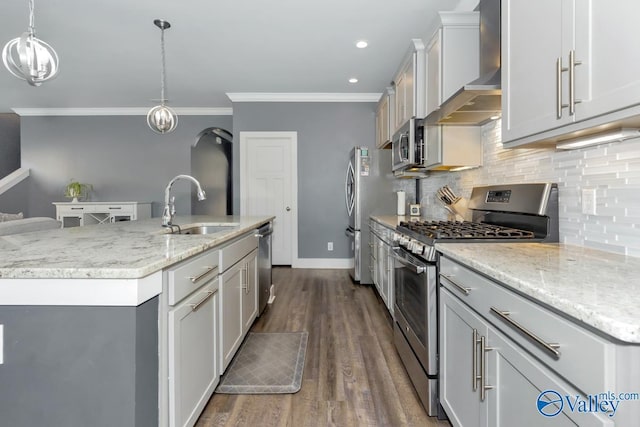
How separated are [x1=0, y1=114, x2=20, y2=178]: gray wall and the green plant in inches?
91.1

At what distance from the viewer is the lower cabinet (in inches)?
74.8

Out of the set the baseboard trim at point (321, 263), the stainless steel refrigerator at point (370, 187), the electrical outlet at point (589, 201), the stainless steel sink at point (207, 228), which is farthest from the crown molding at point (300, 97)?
the electrical outlet at point (589, 201)

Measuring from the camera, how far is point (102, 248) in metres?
1.36

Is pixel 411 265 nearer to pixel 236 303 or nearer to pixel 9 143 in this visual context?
pixel 236 303

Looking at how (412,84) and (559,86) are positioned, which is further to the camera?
(412,84)

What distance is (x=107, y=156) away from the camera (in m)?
6.10

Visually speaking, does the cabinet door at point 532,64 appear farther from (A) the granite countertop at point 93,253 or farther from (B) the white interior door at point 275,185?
(B) the white interior door at point 275,185

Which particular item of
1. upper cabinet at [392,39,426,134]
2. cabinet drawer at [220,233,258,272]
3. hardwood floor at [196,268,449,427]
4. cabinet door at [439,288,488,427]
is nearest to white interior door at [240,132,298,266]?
hardwood floor at [196,268,449,427]

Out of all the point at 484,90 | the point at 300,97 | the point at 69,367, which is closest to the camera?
the point at 69,367

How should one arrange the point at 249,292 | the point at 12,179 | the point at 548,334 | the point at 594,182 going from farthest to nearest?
1. the point at 12,179
2. the point at 249,292
3. the point at 594,182
4. the point at 548,334

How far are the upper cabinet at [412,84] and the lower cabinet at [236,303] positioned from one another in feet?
6.04

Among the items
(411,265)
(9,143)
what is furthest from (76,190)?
(411,265)

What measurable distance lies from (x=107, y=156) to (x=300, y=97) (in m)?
3.80

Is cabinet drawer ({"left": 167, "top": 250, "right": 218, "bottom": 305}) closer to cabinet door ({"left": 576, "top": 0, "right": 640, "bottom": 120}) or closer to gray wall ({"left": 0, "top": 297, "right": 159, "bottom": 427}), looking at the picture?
gray wall ({"left": 0, "top": 297, "right": 159, "bottom": 427})
